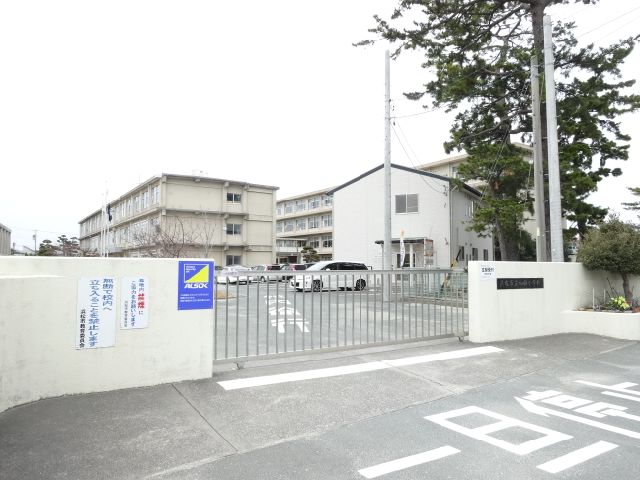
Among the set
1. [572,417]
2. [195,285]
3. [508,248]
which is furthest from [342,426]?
[508,248]

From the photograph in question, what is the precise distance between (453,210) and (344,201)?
27.1 ft

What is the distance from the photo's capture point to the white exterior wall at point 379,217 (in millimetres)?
25078

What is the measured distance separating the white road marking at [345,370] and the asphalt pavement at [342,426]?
38mm

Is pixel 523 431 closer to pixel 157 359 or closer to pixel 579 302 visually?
pixel 157 359

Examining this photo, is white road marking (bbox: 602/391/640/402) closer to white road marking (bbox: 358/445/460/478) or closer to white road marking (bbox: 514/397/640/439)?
white road marking (bbox: 514/397/640/439)

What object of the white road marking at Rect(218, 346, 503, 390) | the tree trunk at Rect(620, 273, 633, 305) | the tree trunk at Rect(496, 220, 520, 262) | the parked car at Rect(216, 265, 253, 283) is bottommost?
the white road marking at Rect(218, 346, 503, 390)

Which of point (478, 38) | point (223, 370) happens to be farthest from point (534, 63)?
point (223, 370)

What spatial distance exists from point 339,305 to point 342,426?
9.72 ft

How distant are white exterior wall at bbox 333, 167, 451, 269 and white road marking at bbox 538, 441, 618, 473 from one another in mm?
21845

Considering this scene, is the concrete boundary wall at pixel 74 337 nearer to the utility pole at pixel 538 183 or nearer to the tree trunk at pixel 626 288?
the utility pole at pixel 538 183

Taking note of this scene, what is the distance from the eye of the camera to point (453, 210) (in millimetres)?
25094

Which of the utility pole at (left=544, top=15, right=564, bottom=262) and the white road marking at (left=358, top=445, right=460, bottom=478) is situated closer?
the white road marking at (left=358, top=445, right=460, bottom=478)

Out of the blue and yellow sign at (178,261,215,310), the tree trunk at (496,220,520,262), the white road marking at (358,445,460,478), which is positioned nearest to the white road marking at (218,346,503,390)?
the blue and yellow sign at (178,261,215,310)

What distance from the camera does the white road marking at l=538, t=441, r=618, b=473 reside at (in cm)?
306
